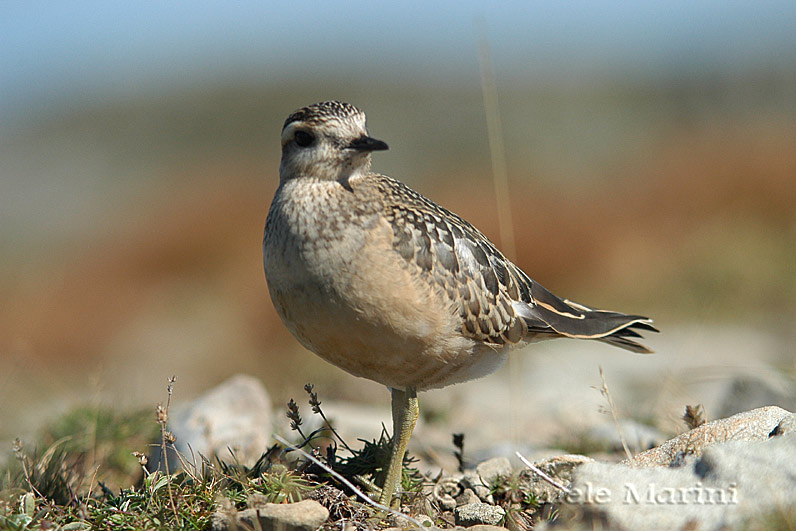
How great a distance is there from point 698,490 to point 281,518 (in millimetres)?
1740

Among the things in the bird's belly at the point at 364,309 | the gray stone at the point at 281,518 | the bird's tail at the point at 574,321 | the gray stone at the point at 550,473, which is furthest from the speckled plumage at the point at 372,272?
the gray stone at the point at 281,518

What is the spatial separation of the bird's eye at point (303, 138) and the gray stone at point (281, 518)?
1969 mm

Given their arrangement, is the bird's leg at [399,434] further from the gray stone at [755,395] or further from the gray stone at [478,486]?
the gray stone at [755,395]

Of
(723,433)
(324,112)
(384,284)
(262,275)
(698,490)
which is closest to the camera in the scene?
(698,490)

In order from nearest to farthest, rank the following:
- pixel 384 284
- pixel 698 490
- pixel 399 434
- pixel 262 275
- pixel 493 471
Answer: pixel 698 490
pixel 384 284
pixel 399 434
pixel 493 471
pixel 262 275

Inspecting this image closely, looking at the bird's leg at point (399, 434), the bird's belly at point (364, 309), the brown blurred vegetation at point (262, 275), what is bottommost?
the brown blurred vegetation at point (262, 275)

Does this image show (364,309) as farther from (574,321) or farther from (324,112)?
(574,321)

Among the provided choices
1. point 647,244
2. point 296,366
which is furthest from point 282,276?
point 647,244

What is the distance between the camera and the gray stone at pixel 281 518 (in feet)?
11.1

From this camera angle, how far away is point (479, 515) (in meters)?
3.95

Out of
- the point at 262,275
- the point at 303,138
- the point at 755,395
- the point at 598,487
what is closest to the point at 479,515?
the point at 598,487

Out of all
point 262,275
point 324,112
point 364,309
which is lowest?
point 262,275

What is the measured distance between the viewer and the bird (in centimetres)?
392

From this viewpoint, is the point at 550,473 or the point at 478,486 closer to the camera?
the point at 550,473
